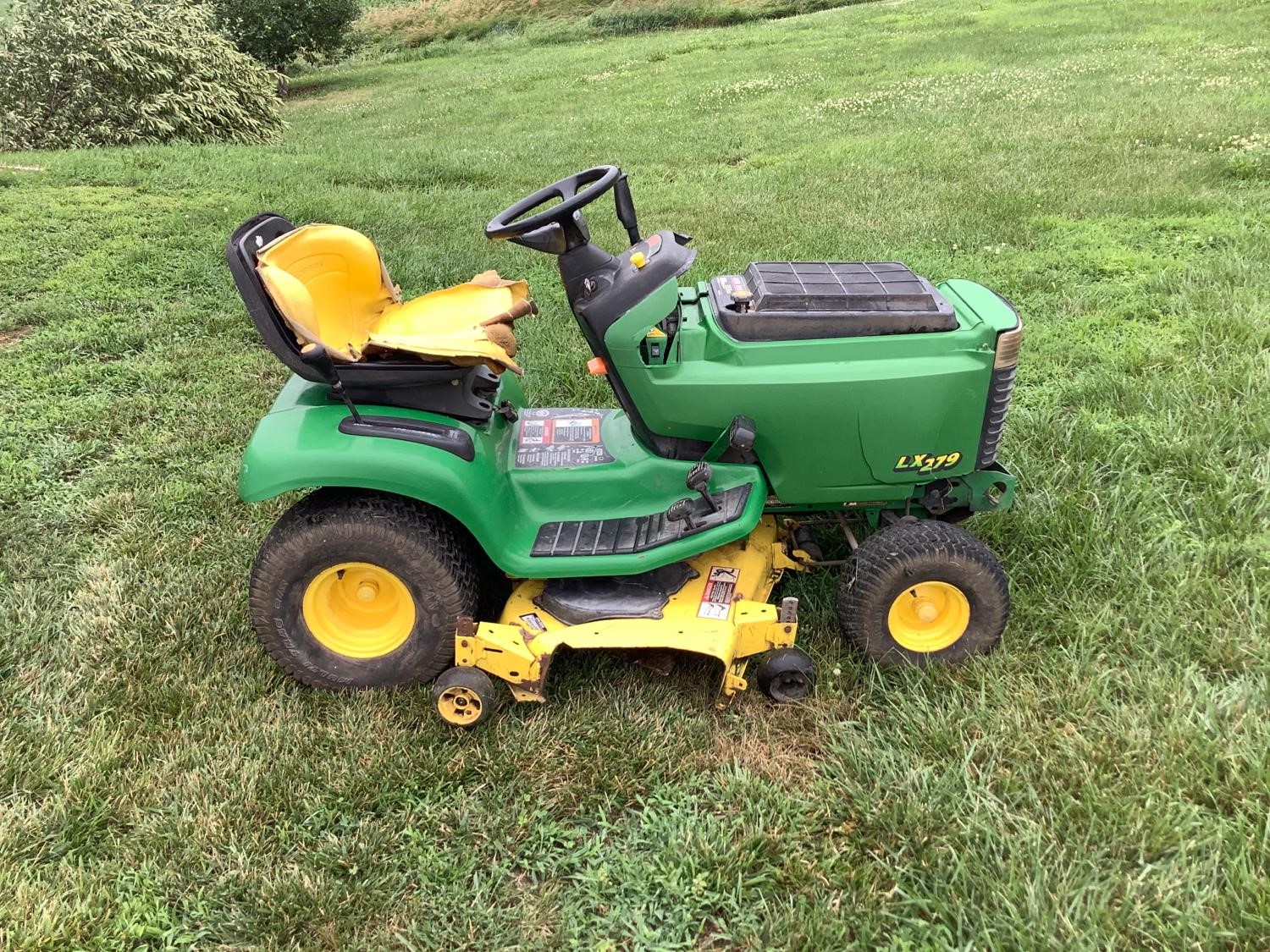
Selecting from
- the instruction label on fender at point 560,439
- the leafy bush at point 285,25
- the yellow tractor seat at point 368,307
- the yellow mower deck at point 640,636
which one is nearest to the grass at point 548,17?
the leafy bush at point 285,25

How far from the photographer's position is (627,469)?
8.66 feet

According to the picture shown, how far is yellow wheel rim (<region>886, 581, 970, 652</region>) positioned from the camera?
2.51m

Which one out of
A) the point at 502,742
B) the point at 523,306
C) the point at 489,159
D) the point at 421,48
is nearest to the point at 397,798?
the point at 502,742

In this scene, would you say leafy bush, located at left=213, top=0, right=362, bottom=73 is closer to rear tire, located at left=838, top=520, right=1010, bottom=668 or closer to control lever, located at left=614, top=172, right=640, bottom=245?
control lever, located at left=614, top=172, right=640, bottom=245

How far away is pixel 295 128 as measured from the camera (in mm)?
14406

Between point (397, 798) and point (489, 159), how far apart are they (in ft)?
26.8

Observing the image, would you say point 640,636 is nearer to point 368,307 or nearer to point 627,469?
point 627,469

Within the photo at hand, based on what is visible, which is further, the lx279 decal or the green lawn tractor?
the lx279 decal

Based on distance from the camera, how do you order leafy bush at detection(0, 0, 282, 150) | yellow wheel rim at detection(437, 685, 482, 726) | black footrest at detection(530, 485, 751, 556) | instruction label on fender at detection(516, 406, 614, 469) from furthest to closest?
1. leafy bush at detection(0, 0, 282, 150)
2. instruction label on fender at detection(516, 406, 614, 469)
3. black footrest at detection(530, 485, 751, 556)
4. yellow wheel rim at detection(437, 685, 482, 726)

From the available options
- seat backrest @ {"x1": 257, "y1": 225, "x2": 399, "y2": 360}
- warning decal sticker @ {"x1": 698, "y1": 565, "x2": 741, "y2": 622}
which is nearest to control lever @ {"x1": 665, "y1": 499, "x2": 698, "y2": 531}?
warning decal sticker @ {"x1": 698, "y1": 565, "x2": 741, "y2": 622}

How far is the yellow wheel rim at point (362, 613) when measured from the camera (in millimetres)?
2574

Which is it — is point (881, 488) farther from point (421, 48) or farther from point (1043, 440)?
point (421, 48)

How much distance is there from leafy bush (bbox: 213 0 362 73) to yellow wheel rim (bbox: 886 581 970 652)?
939 inches

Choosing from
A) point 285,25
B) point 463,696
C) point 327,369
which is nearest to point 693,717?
point 463,696
